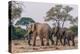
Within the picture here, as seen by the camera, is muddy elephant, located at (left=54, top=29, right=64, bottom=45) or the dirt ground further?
muddy elephant, located at (left=54, top=29, right=64, bottom=45)

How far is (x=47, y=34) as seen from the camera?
1759 millimetres

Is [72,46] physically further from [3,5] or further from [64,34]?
[3,5]

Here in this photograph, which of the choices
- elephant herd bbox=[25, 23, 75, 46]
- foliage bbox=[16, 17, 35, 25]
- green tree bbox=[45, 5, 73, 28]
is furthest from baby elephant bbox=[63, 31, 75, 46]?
foliage bbox=[16, 17, 35, 25]

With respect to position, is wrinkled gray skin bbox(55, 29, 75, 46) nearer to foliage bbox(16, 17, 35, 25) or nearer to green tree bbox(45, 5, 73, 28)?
green tree bbox(45, 5, 73, 28)

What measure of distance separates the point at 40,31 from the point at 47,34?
0.27 feet

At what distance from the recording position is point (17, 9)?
5.44 ft

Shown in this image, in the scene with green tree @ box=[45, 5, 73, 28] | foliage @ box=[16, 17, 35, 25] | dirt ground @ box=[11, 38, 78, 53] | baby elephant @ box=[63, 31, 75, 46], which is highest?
green tree @ box=[45, 5, 73, 28]

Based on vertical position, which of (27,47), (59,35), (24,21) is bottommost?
(27,47)

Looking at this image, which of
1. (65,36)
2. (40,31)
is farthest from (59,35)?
(40,31)

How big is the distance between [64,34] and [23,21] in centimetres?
46

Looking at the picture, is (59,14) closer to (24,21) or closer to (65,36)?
(65,36)

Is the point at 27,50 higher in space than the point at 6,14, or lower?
lower

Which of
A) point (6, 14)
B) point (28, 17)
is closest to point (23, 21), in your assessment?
point (28, 17)

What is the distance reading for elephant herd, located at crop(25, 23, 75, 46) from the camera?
1706 millimetres
